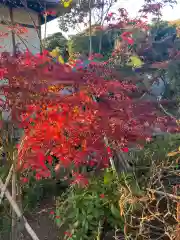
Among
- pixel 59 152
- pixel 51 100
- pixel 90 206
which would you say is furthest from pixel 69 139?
pixel 90 206

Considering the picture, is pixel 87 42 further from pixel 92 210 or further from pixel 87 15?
pixel 92 210

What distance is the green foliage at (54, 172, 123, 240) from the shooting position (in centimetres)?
330

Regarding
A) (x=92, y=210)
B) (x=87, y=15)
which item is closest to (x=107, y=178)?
(x=92, y=210)

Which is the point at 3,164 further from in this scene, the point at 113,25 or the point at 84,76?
the point at 113,25

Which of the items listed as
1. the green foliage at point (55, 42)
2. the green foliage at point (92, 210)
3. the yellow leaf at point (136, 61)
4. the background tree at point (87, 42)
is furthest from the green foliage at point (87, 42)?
the green foliage at point (92, 210)

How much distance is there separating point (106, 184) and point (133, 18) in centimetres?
586

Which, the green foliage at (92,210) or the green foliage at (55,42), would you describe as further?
the green foliage at (55,42)

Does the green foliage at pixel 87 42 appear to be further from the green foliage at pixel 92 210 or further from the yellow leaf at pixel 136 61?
the green foliage at pixel 92 210

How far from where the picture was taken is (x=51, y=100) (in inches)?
94.7

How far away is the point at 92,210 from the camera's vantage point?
10.9 ft

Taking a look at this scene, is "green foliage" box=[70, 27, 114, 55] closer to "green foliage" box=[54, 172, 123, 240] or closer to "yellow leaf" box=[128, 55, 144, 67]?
"yellow leaf" box=[128, 55, 144, 67]

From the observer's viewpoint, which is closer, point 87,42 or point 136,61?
point 136,61

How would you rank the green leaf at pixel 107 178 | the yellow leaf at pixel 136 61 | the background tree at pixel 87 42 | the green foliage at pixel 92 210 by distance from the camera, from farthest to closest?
the background tree at pixel 87 42
the yellow leaf at pixel 136 61
the green leaf at pixel 107 178
the green foliage at pixel 92 210

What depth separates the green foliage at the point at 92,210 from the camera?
3.30 m
